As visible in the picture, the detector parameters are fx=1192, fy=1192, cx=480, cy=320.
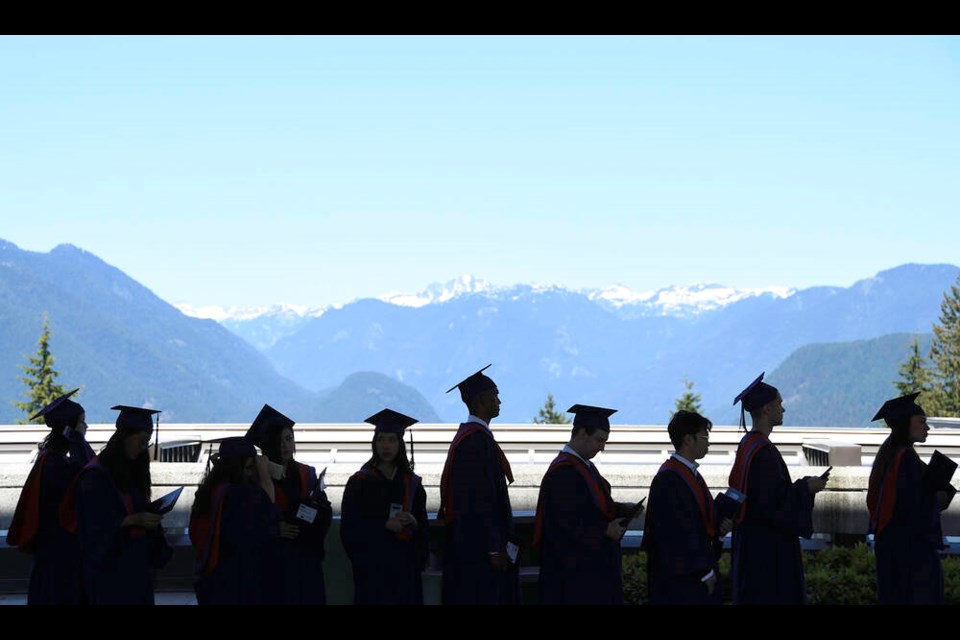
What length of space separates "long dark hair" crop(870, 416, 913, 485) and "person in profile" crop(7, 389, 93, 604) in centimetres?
543

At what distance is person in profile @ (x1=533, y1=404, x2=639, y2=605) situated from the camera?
24.7 ft

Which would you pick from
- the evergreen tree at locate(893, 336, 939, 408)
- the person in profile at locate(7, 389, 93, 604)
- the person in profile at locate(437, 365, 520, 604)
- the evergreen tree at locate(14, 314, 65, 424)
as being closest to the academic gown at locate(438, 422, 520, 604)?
the person in profile at locate(437, 365, 520, 604)

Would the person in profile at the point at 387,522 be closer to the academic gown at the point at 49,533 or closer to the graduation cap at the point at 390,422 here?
the graduation cap at the point at 390,422

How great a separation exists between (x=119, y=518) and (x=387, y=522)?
5.54ft

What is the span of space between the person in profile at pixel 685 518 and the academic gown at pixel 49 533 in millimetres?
3882

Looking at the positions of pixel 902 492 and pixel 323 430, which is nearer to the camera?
pixel 902 492

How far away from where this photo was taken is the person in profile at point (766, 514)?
7.84m

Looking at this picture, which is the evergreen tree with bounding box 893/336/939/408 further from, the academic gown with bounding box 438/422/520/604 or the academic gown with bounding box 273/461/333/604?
the academic gown with bounding box 273/461/333/604

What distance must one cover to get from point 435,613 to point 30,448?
51.6ft

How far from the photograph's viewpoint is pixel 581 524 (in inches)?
299

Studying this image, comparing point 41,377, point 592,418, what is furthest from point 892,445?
point 41,377
